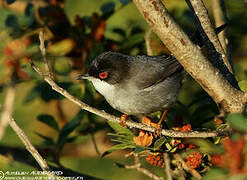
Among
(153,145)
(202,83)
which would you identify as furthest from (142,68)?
(202,83)

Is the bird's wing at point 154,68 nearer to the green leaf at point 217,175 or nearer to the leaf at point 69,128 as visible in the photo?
the leaf at point 69,128

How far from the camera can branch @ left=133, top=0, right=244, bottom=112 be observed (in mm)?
2100

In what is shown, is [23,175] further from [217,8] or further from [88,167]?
[217,8]

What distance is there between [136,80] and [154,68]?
0.26 metres

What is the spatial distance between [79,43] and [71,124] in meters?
0.90

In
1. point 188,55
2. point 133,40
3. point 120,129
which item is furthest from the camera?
point 133,40

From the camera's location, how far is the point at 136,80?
3.89m

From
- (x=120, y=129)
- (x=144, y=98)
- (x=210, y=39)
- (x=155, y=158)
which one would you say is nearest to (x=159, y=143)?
(x=155, y=158)

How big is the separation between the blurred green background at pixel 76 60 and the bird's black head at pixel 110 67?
0.27ft

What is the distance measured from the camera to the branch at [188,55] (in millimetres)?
2100

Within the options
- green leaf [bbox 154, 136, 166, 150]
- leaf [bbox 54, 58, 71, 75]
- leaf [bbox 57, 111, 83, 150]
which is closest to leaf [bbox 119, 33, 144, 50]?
leaf [bbox 54, 58, 71, 75]

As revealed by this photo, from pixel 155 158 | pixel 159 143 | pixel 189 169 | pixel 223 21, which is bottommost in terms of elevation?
pixel 189 169

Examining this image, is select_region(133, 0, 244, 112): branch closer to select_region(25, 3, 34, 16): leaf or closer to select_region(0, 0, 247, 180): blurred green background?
select_region(0, 0, 247, 180): blurred green background

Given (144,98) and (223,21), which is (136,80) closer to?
(144,98)
